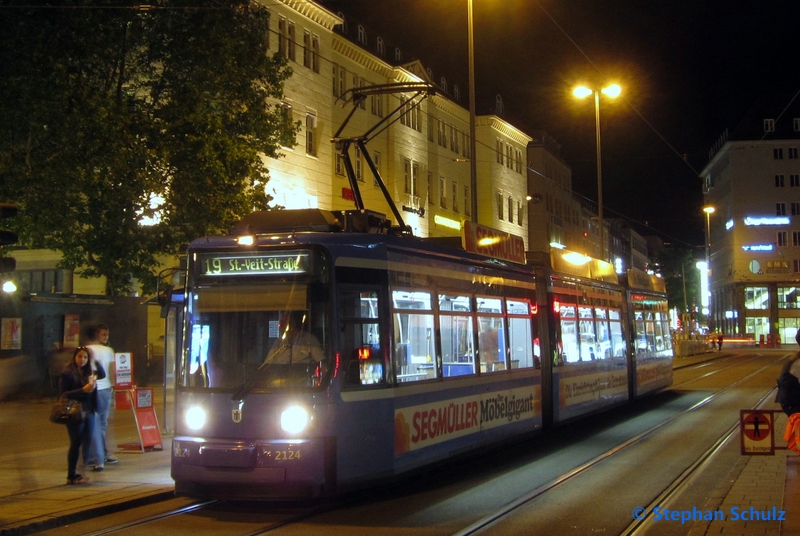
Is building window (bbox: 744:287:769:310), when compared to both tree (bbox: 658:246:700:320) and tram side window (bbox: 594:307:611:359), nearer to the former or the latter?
tree (bbox: 658:246:700:320)

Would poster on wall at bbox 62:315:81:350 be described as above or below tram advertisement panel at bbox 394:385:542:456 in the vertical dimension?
above

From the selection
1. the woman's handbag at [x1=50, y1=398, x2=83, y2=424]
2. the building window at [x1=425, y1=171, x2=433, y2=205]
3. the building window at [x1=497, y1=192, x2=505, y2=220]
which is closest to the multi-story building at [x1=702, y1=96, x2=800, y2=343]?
the building window at [x1=497, y1=192, x2=505, y2=220]

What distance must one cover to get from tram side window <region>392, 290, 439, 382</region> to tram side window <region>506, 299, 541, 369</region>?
9.96 feet

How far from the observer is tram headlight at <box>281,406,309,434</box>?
9.39 metres

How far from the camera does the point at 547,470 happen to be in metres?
12.5

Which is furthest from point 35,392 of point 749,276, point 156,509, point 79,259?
point 749,276

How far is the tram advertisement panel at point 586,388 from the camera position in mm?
16609

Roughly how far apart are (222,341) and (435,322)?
9.30 feet

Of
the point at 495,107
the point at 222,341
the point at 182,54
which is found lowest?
the point at 222,341

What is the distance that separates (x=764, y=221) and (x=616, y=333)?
81.9 m

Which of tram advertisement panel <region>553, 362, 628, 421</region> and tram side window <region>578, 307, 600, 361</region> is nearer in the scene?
tram advertisement panel <region>553, 362, 628, 421</region>

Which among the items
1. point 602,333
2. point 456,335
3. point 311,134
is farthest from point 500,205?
point 456,335

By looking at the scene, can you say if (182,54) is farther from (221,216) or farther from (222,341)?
(222,341)

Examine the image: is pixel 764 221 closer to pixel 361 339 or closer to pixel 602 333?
pixel 602 333
